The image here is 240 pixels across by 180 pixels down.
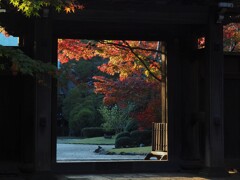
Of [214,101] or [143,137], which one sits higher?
[214,101]

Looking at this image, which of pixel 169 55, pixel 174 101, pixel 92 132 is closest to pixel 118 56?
pixel 169 55

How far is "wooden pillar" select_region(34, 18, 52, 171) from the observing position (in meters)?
9.52

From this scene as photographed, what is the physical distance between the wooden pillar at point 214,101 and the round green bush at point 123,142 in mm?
15157

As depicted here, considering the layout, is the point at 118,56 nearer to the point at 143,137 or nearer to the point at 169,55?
the point at 169,55

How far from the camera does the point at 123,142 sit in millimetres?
25516

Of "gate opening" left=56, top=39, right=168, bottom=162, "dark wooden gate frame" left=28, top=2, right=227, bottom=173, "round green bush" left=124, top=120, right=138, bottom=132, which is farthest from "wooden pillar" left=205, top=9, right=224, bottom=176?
"round green bush" left=124, top=120, right=138, bottom=132

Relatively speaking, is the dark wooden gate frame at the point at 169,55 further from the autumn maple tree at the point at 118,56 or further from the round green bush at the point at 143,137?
the round green bush at the point at 143,137

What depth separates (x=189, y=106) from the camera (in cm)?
1170

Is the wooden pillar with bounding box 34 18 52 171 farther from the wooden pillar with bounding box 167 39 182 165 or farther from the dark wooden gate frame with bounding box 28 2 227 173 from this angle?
the wooden pillar with bounding box 167 39 182 165

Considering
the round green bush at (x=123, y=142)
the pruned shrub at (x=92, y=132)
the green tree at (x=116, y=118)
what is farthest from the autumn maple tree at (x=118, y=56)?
the pruned shrub at (x=92, y=132)

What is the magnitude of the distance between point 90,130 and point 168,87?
25.2 metres

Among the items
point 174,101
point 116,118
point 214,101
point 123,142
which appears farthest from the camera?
point 116,118

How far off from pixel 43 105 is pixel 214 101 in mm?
3848

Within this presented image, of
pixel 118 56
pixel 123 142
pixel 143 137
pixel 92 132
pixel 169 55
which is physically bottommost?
pixel 92 132
